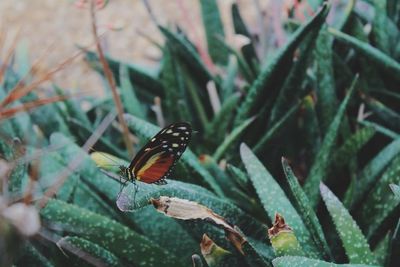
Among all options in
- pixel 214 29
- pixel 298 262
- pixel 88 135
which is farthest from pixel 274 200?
pixel 214 29

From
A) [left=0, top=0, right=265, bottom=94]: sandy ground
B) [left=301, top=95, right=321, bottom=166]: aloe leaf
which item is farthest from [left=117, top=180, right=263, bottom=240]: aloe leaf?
[left=0, top=0, right=265, bottom=94]: sandy ground

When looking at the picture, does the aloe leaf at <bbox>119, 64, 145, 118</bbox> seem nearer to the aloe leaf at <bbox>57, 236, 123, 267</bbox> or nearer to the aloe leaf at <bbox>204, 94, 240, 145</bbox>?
the aloe leaf at <bbox>204, 94, 240, 145</bbox>

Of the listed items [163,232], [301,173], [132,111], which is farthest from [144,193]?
[132,111]

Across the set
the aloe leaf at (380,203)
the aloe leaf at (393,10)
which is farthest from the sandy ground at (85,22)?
the aloe leaf at (380,203)

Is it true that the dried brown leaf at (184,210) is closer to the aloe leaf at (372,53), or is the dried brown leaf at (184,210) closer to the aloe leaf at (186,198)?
the aloe leaf at (186,198)

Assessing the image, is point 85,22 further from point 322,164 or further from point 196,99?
point 322,164

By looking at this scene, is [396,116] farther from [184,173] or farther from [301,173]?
[184,173]
